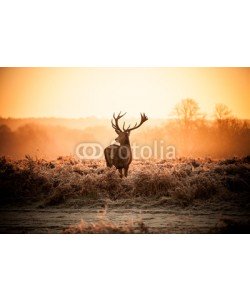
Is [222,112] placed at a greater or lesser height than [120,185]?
greater

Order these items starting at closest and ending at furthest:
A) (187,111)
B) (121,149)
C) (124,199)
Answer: (124,199) < (121,149) < (187,111)

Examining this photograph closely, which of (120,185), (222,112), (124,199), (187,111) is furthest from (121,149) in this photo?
(222,112)

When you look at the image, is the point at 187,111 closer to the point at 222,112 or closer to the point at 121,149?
the point at 222,112

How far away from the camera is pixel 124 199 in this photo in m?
10.1

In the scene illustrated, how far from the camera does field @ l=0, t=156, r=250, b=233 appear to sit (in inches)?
337

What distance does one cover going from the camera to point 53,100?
1077cm

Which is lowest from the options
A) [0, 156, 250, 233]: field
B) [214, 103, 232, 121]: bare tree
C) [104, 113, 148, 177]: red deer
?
[0, 156, 250, 233]: field

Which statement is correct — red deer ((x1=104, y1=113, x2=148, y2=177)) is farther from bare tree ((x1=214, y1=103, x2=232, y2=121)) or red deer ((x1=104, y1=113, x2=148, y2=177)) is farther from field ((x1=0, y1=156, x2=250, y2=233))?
bare tree ((x1=214, y1=103, x2=232, y2=121))

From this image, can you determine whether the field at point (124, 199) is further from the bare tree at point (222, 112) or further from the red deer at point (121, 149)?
the bare tree at point (222, 112)

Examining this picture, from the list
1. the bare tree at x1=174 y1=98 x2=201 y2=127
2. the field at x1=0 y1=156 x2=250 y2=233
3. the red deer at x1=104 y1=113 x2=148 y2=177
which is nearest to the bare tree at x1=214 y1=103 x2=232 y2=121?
the bare tree at x1=174 y1=98 x2=201 y2=127

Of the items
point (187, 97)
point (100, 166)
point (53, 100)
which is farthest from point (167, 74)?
point (100, 166)

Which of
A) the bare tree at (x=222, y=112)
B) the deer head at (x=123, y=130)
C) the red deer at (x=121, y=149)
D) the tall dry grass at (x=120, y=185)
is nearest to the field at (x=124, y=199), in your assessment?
the tall dry grass at (x=120, y=185)

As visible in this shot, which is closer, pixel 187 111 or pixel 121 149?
pixel 121 149

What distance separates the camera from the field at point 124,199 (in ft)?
28.1
